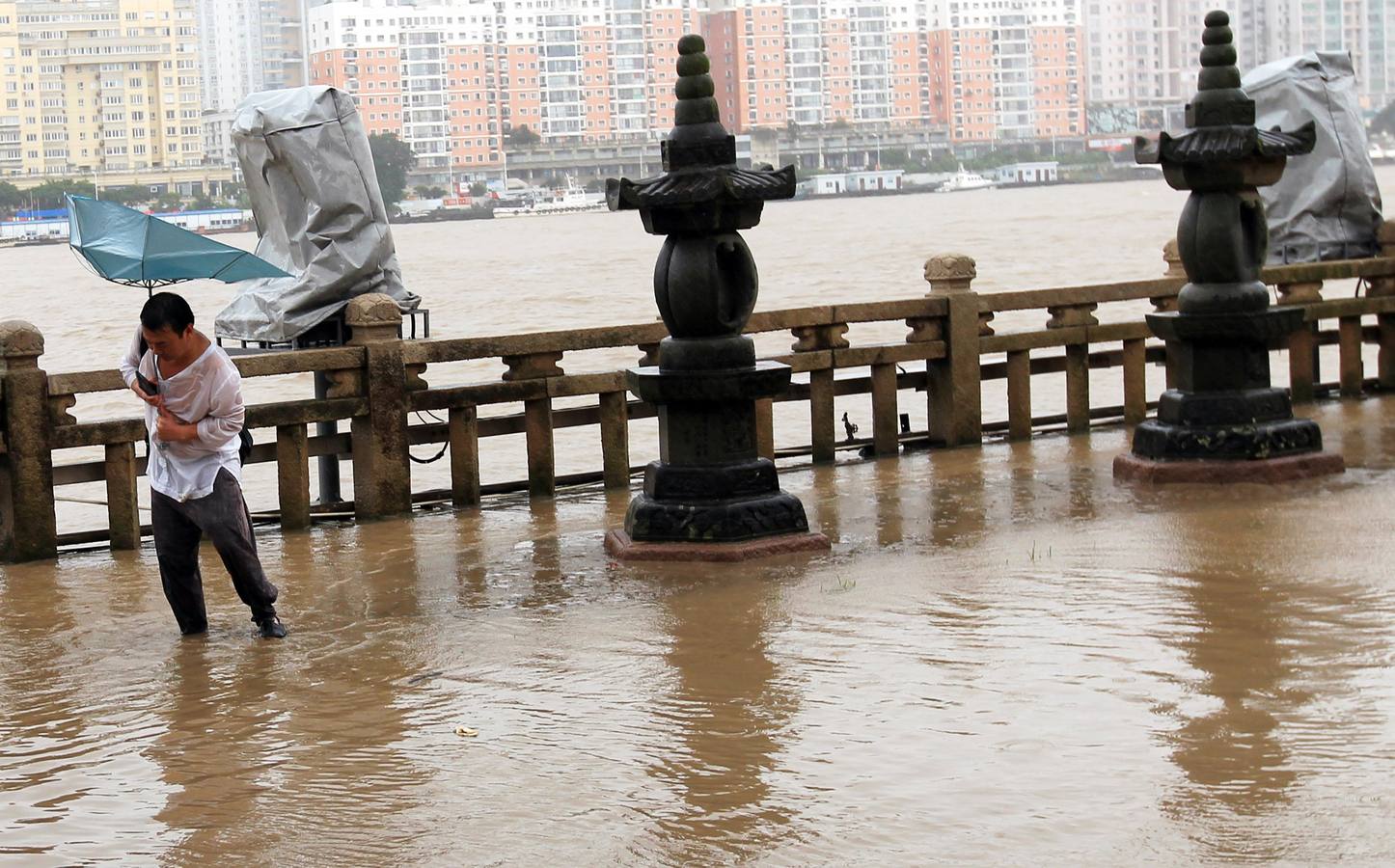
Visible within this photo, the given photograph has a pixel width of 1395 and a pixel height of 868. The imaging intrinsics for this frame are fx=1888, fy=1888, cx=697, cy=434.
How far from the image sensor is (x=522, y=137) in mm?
129625

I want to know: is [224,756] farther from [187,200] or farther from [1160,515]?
[187,200]

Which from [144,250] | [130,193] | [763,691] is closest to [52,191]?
[130,193]

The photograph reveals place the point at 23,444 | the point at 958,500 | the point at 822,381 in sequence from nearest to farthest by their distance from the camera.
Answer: the point at 23,444 → the point at 958,500 → the point at 822,381

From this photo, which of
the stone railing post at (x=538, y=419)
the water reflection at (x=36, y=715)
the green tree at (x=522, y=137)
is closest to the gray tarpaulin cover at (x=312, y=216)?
the stone railing post at (x=538, y=419)

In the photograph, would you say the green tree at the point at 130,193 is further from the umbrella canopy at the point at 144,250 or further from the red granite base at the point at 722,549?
the red granite base at the point at 722,549

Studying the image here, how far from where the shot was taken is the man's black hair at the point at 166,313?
24.9 feet

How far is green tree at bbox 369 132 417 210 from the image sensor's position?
105 meters

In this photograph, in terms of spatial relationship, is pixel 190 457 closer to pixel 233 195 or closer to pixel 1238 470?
pixel 1238 470

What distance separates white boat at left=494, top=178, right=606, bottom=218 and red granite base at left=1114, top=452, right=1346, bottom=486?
109305mm

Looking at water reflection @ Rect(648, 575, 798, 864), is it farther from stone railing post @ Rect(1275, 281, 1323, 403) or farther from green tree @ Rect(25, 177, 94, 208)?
green tree @ Rect(25, 177, 94, 208)

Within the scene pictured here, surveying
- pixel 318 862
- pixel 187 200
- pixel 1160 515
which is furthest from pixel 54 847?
pixel 187 200

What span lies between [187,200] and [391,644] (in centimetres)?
9873

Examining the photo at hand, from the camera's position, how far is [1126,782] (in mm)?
5500

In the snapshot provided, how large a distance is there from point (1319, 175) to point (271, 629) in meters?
10.2
